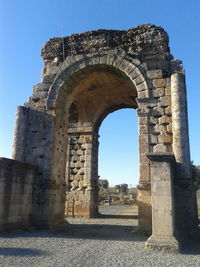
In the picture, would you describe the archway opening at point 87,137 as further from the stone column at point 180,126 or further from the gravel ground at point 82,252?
the gravel ground at point 82,252

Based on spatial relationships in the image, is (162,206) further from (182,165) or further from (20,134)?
(20,134)

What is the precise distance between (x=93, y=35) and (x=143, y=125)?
418 centimetres

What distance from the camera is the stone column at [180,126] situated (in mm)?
7148

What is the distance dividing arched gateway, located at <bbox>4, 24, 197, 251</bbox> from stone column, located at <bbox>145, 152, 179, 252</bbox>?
0.02 metres

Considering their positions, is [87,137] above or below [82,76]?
below

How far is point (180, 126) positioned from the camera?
753 cm

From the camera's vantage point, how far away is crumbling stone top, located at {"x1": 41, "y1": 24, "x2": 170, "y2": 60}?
927cm

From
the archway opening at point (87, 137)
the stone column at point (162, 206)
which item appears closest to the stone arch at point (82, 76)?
the archway opening at point (87, 137)

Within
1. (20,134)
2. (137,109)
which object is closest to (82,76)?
(137,109)

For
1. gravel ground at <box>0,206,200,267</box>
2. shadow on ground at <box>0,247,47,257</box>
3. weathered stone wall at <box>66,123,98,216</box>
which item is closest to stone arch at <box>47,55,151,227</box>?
gravel ground at <box>0,206,200,267</box>

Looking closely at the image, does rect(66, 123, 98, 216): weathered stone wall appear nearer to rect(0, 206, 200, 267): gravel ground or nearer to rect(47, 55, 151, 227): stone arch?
rect(47, 55, 151, 227): stone arch

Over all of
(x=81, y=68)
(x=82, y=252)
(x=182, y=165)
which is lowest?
(x=82, y=252)

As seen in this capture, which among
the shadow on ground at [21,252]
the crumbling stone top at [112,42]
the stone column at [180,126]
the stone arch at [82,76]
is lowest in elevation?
the shadow on ground at [21,252]

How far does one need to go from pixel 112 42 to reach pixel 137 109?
3009 millimetres
